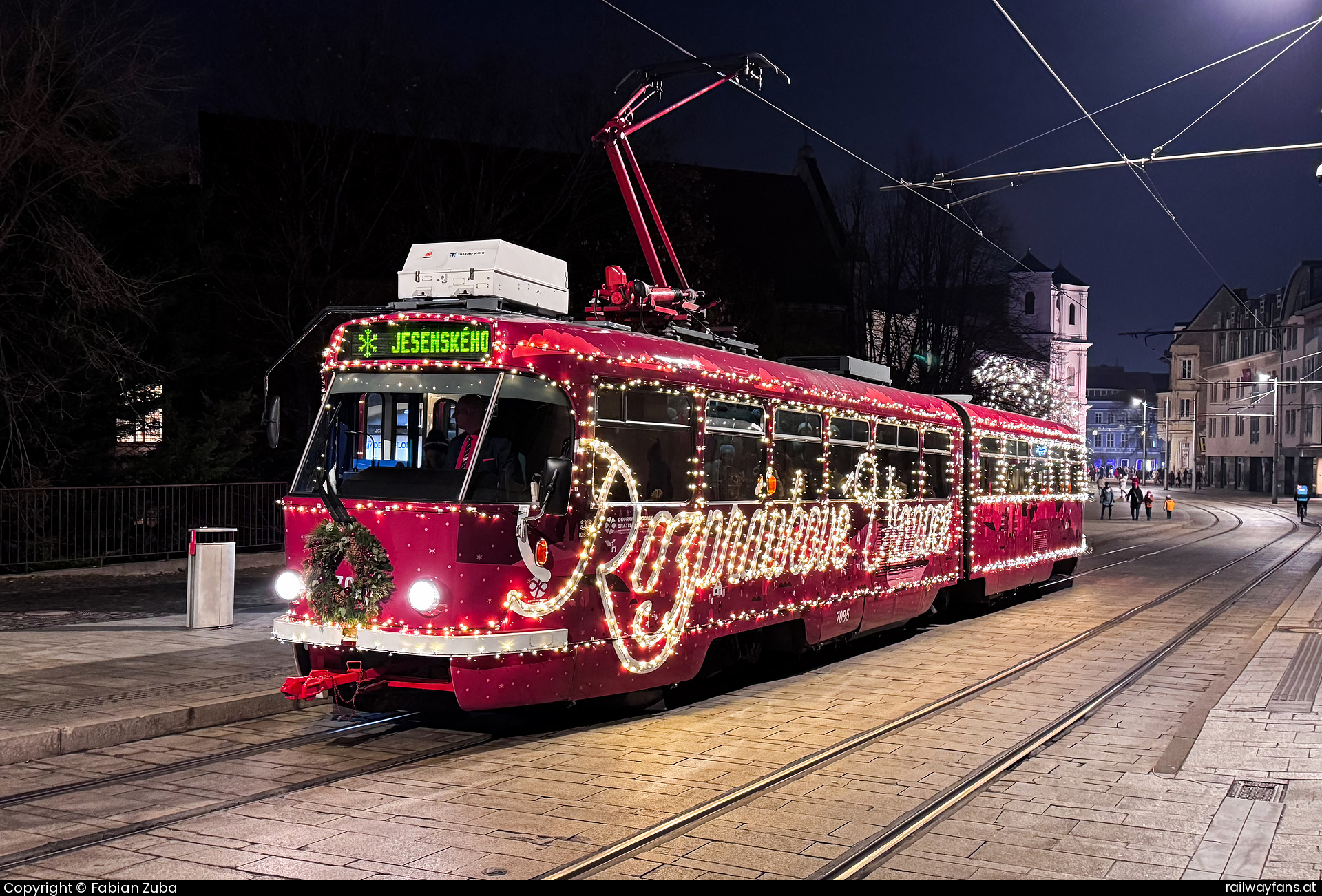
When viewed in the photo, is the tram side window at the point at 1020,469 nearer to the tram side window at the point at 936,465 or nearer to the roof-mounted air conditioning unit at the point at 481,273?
the tram side window at the point at 936,465

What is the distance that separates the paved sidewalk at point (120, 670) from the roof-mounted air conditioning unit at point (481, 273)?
359 cm

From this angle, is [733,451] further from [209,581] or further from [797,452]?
[209,581]

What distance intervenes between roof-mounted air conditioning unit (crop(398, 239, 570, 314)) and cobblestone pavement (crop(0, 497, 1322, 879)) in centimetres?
347

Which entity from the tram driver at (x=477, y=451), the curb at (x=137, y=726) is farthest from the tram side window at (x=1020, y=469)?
the curb at (x=137, y=726)

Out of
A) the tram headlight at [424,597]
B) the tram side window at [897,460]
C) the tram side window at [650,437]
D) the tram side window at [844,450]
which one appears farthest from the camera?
the tram side window at [897,460]

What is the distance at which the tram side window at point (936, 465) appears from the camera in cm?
1636

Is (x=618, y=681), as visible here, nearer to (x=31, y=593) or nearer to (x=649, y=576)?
(x=649, y=576)

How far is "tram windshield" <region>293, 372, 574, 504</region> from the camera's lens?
874 centimetres

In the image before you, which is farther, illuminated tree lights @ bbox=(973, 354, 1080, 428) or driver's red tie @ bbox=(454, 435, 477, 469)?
illuminated tree lights @ bbox=(973, 354, 1080, 428)

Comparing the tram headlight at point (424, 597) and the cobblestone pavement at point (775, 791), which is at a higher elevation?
the tram headlight at point (424, 597)

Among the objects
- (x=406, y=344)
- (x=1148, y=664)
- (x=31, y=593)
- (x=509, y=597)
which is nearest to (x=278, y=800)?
(x=509, y=597)

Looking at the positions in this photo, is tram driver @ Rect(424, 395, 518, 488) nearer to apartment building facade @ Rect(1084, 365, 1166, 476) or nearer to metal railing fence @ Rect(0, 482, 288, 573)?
metal railing fence @ Rect(0, 482, 288, 573)

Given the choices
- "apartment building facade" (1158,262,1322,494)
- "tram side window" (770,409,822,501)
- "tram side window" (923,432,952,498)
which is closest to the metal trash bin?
"tram side window" (770,409,822,501)

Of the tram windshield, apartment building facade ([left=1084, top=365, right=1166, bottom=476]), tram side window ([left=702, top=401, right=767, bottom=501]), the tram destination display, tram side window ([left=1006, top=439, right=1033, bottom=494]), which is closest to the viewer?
the tram windshield
